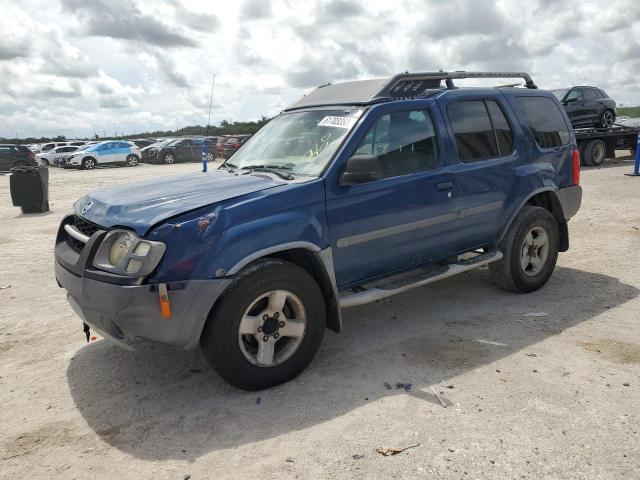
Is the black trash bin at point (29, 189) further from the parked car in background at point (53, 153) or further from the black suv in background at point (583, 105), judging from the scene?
the parked car in background at point (53, 153)

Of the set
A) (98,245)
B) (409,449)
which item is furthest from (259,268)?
(409,449)

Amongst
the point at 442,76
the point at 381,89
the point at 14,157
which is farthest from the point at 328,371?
the point at 14,157

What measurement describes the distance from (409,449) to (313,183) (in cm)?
181

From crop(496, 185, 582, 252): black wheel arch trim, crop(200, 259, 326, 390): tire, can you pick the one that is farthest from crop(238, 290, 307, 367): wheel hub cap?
crop(496, 185, 582, 252): black wheel arch trim

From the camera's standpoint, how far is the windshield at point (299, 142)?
4.08 m

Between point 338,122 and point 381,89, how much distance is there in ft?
1.64

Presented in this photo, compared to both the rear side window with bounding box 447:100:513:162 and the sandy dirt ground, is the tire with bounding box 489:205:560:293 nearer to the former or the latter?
the sandy dirt ground

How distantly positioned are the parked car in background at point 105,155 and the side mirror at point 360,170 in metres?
28.1

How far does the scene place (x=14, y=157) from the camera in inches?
1083

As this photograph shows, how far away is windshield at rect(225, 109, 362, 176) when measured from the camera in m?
4.08

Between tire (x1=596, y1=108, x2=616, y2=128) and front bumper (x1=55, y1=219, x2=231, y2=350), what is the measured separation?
788 inches

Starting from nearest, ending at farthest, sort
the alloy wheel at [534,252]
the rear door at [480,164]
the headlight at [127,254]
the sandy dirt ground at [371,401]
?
the sandy dirt ground at [371,401] < the headlight at [127,254] < the rear door at [480,164] < the alloy wheel at [534,252]

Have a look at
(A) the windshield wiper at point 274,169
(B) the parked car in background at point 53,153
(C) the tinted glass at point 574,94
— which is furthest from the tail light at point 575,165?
(B) the parked car in background at point 53,153

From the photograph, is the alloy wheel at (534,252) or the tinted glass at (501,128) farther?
the alloy wheel at (534,252)
